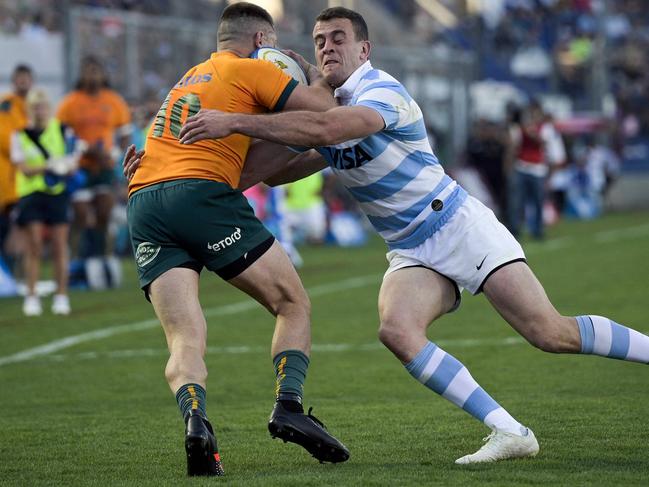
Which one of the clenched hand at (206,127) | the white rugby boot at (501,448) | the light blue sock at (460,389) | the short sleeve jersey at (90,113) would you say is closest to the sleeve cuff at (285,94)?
the clenched hand at (206,127)

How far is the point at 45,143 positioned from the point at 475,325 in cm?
493

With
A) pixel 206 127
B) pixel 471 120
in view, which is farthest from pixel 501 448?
pixel 471 120

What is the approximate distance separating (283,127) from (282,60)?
1.92ft

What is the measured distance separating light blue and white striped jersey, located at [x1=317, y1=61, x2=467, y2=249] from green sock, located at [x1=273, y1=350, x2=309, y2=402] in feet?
2.32

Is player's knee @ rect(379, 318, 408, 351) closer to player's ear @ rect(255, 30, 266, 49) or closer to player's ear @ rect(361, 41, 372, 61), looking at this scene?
player's ear @ rect(361, 41, 372, 61)

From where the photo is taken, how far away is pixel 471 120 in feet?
97.8

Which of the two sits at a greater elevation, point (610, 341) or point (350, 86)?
point (350, 86)

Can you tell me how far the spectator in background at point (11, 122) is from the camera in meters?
14.2

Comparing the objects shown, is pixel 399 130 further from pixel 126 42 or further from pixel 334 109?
pixel 126 42

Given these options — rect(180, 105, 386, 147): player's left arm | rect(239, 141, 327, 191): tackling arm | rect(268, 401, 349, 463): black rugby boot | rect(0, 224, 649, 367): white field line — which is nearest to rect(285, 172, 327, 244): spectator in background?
rect(0, 224, 649, 367): white field line

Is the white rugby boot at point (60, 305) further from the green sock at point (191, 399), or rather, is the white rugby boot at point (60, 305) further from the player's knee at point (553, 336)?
the player's knee at point (553, 336)

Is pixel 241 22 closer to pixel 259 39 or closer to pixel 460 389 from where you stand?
pixel 259 39

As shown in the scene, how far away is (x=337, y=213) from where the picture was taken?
2369cm

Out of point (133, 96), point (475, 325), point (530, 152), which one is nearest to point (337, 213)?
point (530, 152)
